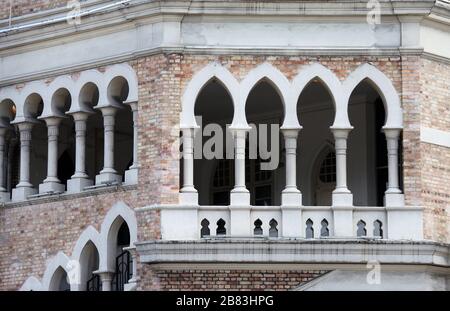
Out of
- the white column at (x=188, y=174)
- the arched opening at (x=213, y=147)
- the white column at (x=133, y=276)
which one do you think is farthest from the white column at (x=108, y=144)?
the white column at (x=188, y=174)

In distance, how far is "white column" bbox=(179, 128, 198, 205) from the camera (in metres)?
29.7

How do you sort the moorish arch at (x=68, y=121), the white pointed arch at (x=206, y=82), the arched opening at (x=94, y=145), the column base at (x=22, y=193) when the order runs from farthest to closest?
the arched opening at (x=94, y=145) → the column base at (x=22, y=193) → the moorish arch at (x=68, y=121) → the white pointed arch at (x=206, y=82)

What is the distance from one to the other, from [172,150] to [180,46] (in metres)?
1.97

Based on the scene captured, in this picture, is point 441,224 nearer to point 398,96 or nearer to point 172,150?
point 398,96

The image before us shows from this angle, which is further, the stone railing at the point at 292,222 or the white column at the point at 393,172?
the white column at the point at 393,172

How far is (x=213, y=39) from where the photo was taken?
98.9ft

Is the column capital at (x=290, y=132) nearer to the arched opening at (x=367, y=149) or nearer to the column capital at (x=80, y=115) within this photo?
the arched opening at (x=367, y=149)

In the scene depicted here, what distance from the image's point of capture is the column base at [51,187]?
1268 inches

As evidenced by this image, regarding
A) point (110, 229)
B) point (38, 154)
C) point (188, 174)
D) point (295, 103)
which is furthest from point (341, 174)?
point (38, 154)

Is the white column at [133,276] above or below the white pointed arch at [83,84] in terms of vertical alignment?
below

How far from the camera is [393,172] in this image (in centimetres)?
2997

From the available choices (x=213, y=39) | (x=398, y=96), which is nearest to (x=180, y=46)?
(x=213, y=39)

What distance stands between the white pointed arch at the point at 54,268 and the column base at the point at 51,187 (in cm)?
135

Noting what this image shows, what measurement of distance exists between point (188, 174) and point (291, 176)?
1927 millimetres
